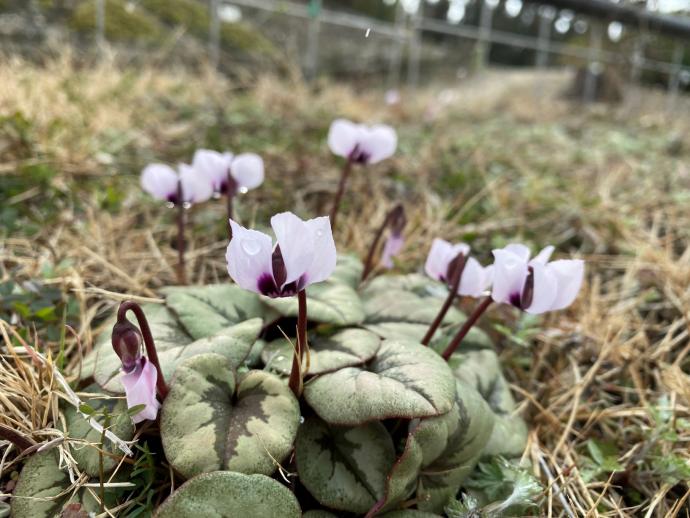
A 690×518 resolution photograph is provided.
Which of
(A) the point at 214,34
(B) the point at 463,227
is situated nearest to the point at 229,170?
(B) the point at 463,227

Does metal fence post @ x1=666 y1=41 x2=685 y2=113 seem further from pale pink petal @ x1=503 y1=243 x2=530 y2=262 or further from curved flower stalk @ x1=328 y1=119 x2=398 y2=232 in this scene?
pale pink petal @ x1=503 y1=243 x2=530 y2=262

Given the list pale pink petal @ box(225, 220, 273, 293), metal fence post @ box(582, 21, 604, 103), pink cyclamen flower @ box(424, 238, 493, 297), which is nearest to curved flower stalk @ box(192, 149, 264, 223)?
pink cyclamen flower @ box(424, 238, 493, 297)

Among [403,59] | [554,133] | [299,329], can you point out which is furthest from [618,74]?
[299,329]

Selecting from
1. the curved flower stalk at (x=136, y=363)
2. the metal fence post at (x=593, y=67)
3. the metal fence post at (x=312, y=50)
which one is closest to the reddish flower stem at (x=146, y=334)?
the curved flower stalk at (x=136, y=363)

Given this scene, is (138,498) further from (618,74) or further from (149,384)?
(618,74)

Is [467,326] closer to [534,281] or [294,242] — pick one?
[534,281]
